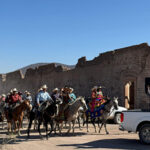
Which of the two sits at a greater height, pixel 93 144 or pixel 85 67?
pixel 85 67

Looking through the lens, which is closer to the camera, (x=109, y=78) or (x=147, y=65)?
(x=147, y=65)

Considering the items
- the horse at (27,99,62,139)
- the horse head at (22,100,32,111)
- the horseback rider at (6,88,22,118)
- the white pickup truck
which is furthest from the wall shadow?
the horseback rider at (6,88,22,118)

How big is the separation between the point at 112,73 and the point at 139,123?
12712 mm

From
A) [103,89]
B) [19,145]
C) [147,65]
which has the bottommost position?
[19,145]

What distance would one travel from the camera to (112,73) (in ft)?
73.2

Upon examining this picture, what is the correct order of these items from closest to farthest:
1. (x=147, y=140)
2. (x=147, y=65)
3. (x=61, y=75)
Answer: (x=147, y=140) → (x=147, y=65) → (x=61, y=75)

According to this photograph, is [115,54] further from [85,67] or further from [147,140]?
[147,140]

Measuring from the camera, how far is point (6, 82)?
52625 mm

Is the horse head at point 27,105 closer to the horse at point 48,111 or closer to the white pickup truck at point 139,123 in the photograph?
the horse at point 48,111

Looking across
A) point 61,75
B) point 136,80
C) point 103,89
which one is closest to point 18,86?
point 61,75

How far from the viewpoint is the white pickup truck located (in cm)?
957

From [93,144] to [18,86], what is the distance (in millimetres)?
36108

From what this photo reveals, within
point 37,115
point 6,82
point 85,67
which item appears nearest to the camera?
point 37,115

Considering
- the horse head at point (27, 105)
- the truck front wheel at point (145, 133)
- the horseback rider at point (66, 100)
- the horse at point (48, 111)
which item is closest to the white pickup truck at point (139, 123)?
the truck front wheel at point (145, 133)
